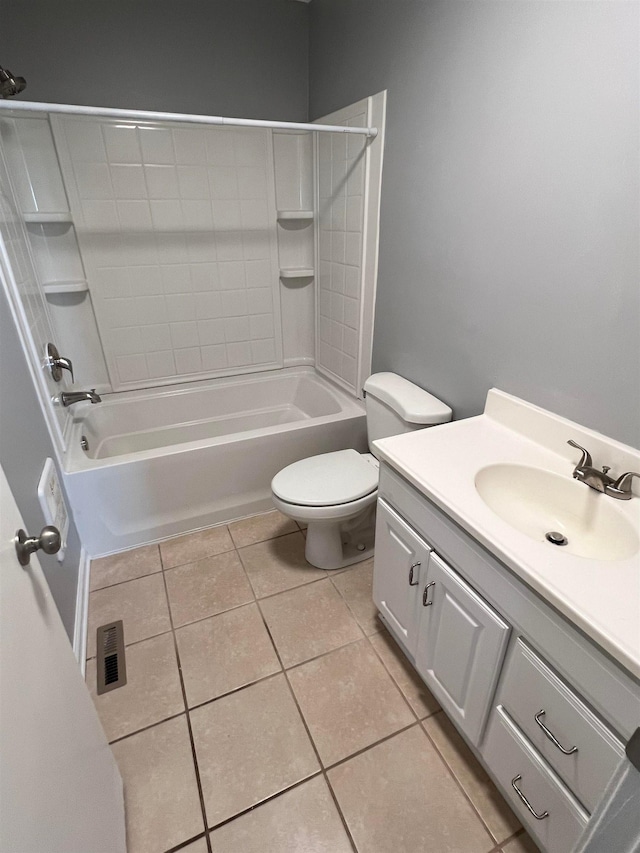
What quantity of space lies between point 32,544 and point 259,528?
1.50 metres

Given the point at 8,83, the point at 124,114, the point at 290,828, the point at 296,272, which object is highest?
the point at 8,83

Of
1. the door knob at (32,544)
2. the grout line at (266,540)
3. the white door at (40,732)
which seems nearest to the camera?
the white door at (40,732)

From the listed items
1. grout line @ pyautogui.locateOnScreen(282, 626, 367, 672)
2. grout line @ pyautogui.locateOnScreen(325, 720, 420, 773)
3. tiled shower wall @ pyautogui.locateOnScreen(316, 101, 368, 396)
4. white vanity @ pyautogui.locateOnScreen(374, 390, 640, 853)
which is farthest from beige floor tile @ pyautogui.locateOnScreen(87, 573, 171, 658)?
tiled shower wall @ pyautogui.locateOnScreen(316, 101, 368, 396)

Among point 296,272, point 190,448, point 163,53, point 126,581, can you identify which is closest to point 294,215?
point 296,272

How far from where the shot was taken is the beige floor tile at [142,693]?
1.37 m

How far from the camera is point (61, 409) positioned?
2.03 m

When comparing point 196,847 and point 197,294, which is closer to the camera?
point 196,847

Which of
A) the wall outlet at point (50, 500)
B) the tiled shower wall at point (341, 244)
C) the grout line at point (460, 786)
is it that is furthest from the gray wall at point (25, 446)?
the tiled shower wall at point (341, 244)

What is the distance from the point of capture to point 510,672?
99 centimetres

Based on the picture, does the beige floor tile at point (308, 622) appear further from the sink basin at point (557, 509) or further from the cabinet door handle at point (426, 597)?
the sink basin at point (557, 509)

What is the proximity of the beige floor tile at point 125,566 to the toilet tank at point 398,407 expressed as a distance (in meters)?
1.15

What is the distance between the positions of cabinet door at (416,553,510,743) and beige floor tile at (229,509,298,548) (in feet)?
3.24

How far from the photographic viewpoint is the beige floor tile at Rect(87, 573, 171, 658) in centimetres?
166

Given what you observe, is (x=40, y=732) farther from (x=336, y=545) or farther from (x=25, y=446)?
(x=336, y=545)
